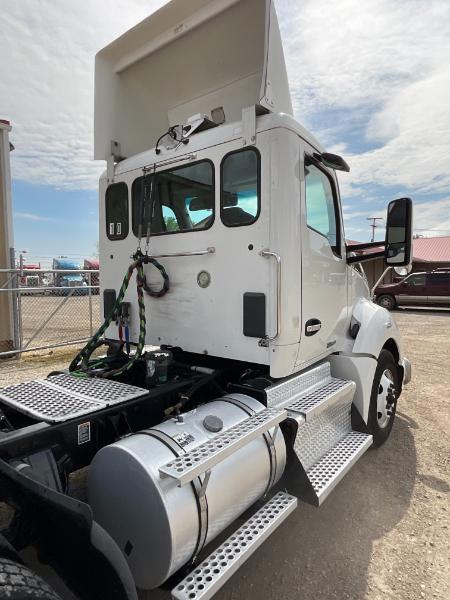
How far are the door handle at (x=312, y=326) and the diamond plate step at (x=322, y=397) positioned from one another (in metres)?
0.45

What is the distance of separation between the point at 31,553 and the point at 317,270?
2.61 m

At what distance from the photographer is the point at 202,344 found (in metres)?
3.16

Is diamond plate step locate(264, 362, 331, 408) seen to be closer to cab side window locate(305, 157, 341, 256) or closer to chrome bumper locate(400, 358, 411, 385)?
A: cab side window locate(305, 157, 341, 256)

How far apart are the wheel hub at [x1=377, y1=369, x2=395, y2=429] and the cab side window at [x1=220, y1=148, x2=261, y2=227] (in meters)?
2.18

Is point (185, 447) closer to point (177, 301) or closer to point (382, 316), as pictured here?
point (177, 301)

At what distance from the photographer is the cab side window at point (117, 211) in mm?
3674

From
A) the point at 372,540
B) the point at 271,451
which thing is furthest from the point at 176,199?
the point at 372,540

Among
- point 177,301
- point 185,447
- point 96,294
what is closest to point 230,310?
point 177,301

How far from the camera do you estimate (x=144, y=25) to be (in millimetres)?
3268

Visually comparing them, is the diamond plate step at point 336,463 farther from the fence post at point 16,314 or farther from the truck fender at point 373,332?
the fence post at point 16,314

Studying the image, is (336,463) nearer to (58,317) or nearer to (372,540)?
(372,540)

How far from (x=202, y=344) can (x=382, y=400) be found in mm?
1930

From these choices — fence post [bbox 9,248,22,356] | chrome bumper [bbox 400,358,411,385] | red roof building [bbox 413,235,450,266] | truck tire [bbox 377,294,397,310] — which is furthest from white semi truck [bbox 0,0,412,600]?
red roof building [bbox 413,235,450,266]

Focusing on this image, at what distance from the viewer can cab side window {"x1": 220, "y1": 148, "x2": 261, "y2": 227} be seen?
111 inches
